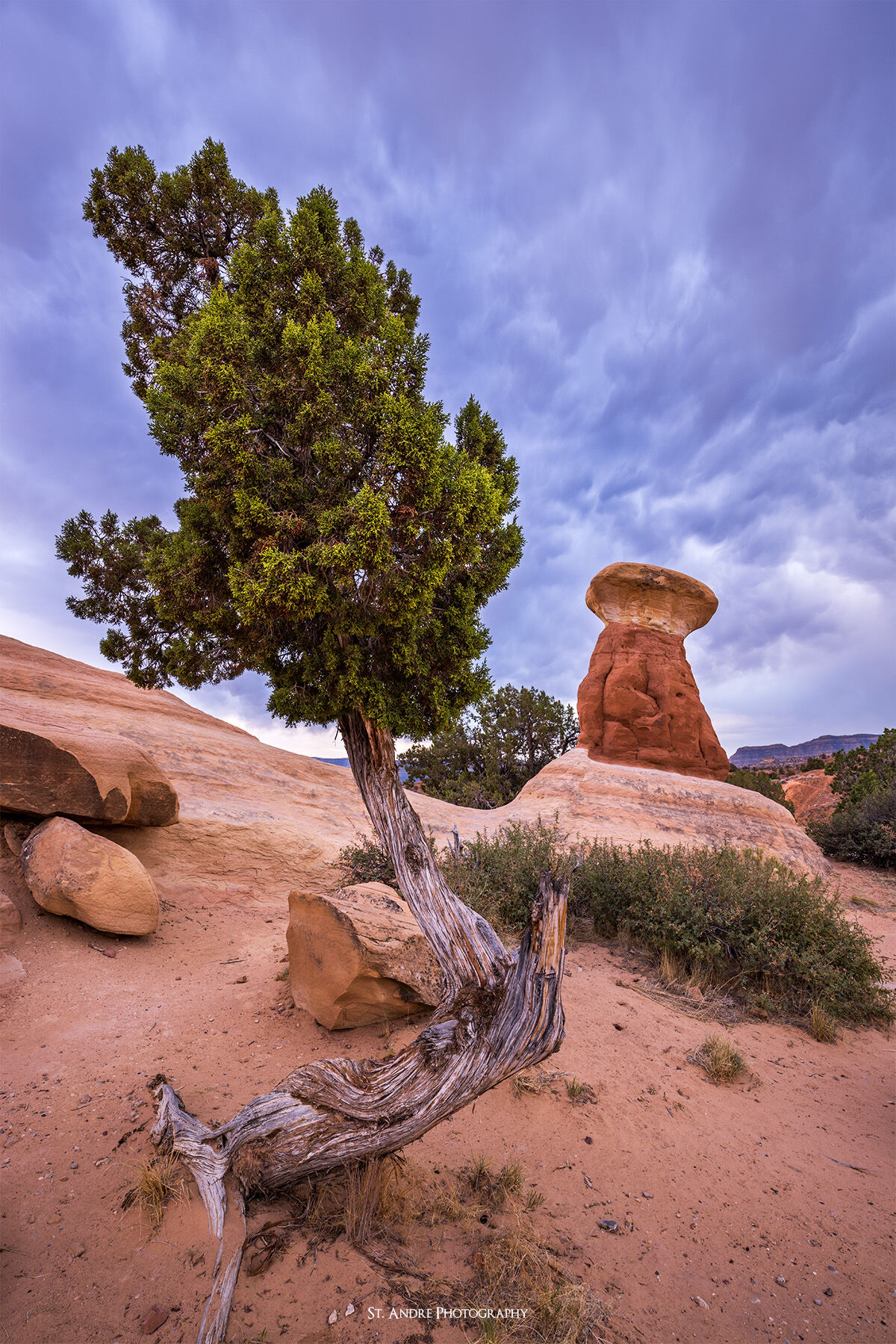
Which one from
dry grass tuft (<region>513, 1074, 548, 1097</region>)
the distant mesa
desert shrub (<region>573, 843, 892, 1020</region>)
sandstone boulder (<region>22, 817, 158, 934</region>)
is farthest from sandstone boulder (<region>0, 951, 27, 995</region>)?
the distant mesa

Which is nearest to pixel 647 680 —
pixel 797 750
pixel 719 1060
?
pixel 719 1060

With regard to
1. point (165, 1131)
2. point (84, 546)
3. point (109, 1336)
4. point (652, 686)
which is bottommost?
point (109, 1336)

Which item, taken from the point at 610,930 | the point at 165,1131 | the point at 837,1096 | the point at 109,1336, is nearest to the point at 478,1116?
the point at 165,1131

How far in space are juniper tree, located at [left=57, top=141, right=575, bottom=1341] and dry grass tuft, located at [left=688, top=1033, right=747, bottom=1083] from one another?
2992 millimetres

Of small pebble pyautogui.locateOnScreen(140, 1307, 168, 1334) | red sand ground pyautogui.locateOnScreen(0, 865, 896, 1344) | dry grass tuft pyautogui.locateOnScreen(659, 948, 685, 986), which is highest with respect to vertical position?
dry grass tuft pyautogui.locateOnScreen(659, 948, 685, 986)

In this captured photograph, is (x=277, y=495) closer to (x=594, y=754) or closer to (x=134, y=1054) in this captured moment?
(x=134, y=1054)

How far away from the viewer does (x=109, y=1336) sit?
114 inches

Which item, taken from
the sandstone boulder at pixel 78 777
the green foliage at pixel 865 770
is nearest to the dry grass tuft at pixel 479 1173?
the sandstone boulder at pixel 78 777

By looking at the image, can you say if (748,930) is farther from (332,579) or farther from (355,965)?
(332,579)

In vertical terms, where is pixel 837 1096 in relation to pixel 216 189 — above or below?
below

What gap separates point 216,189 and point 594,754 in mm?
22376

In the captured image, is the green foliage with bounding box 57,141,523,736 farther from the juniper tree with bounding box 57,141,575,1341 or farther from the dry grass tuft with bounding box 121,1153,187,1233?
the dry grass tuft with bounding box 121,1153,187,1233

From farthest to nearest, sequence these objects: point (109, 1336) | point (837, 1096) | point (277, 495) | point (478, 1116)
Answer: point (837, 1096) < point (277, 495) < point (478, 1116) < point (109, 1336)

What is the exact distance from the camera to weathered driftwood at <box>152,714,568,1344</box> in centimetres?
377
